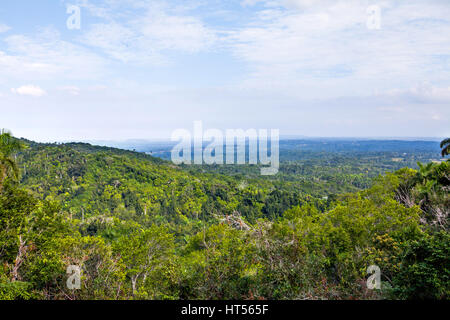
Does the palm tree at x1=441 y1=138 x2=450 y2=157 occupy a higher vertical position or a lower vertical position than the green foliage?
higher

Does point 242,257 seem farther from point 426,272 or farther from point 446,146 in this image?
point 446,146

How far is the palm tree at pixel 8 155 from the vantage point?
11.9 meters

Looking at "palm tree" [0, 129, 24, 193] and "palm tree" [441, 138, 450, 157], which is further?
"palm tree" [441, 138, 450, 157]

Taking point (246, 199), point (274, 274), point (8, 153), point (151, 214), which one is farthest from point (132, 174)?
point (274, 274)

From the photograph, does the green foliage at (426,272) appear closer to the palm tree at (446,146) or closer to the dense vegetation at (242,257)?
the dense vegetation at (242,257)

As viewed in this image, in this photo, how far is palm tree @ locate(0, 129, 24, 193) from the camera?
11.9 m

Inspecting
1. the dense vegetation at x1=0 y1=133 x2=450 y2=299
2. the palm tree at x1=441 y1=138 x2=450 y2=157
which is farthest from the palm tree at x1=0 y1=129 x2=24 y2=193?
the palm tree at x1=441 y1=138 x2=450 y2=157

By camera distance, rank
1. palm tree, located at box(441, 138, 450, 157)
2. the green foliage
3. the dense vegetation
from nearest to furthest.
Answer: the green foliage < the dense vegetation < palm tree, located at box(441, 138, 450, 157)

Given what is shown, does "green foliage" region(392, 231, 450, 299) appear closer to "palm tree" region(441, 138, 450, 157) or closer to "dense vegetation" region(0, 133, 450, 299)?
"dense vegetation" region(0, 133, 450, 299)

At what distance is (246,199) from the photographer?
83.0 m

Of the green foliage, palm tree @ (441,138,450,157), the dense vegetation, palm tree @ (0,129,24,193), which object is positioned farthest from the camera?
palm tree @ (441,138,450,157)

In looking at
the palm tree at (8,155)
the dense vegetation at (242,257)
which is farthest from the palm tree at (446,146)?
the palm tree at (8,155)
